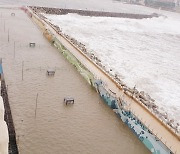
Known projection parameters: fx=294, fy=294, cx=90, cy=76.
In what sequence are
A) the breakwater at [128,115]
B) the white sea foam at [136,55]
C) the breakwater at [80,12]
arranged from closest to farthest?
1. the breakwater at [128,115]
2. the white sea foam at [136,55]
3. the breakwater at [80,12]

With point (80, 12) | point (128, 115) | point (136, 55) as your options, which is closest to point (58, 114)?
point (128, 115)

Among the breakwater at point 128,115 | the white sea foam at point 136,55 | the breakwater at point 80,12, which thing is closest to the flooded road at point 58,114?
the breakwater at point 128,115

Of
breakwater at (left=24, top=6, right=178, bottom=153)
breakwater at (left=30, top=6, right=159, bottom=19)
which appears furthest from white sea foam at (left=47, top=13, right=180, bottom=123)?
breakwater at (left=30, top=6, right=159, bottom=19)

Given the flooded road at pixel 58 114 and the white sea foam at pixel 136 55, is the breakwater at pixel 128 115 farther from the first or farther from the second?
the white sea foam at pixel 136 55

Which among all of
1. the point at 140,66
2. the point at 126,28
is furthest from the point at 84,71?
the point at 126,28

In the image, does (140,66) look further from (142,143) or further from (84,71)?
(142,143)
